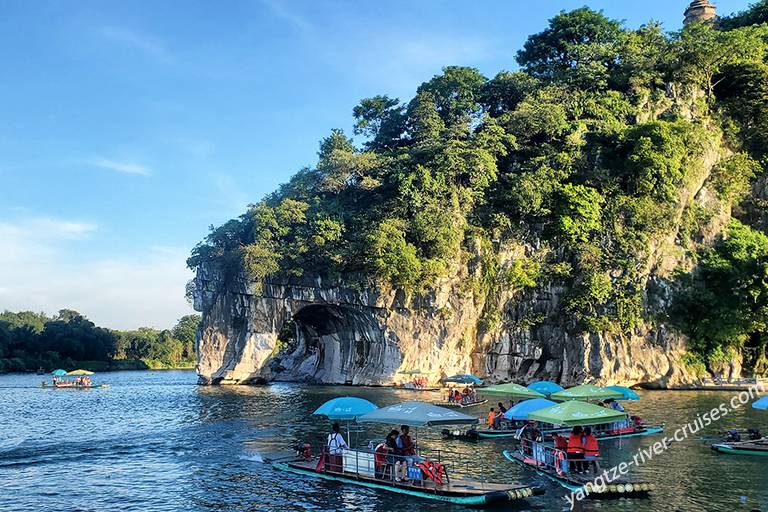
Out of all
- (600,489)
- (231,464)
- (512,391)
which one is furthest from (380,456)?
(512,391)

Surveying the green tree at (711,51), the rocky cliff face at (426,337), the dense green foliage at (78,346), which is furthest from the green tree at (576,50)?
the dense green foliage at (78,346)

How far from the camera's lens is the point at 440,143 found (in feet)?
198

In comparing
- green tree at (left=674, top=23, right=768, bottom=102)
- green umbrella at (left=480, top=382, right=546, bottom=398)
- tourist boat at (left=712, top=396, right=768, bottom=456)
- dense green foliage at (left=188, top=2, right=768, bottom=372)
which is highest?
green tree at (left=674, top=23, right=768, bottom=102)

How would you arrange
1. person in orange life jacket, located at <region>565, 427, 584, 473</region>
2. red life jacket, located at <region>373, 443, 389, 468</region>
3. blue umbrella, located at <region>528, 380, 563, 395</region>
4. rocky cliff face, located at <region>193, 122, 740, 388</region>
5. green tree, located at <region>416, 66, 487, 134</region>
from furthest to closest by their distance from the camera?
green tree, located at <region>416, 66, 487, 134</region>
rocky cliff face, located at <region>193, 122, 740, 388</region>
blue umbrella, located at <region>528, 380, 563, 395</region>
red life jacket, located at <region>373, 443, 389, 468</region>
person in orange life jacket, located at <region>565, 427, 584, 473</region>

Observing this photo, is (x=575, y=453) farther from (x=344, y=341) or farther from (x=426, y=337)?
(x=344, y=341)

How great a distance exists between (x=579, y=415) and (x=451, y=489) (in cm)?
477

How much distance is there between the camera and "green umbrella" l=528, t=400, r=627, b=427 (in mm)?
19016

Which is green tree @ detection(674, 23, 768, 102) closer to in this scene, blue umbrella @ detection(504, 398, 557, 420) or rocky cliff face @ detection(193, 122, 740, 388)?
rocky cliff face @ detection(193, 122, 740, 388)

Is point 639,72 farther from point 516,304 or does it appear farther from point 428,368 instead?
point 428,368

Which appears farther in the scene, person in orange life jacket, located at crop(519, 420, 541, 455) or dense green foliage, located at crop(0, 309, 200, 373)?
dense green foliage, located at crop(0, 309, 200, 373)

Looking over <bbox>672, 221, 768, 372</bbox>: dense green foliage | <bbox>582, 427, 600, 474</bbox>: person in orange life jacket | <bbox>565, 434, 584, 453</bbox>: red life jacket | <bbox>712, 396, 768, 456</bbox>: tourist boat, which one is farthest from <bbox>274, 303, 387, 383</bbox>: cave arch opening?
<bbox>565, 434, 584, 453</bbox>: red life jacket

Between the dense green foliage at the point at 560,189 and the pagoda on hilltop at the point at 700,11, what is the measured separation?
83.4 feet

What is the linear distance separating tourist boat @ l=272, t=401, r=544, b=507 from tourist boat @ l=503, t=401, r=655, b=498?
5.10 feet

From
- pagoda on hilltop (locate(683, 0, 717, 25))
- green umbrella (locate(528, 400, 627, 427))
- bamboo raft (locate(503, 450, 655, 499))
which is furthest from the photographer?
pagoda on hilltop (locate(683, 0, 717, 25))
